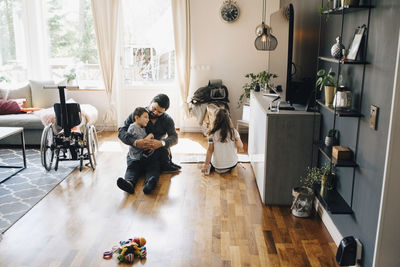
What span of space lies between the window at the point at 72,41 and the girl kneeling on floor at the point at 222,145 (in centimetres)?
295

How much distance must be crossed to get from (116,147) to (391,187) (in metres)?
4.16

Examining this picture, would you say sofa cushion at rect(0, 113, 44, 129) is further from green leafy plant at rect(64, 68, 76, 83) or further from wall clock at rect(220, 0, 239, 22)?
wall clock at rect(220, 0, 239, 22)

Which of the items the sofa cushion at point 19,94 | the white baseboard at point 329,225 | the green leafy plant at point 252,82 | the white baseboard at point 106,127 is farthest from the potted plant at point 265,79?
the sofa cushion at point 19,94

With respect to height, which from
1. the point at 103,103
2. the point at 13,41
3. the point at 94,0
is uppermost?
the point at 94,0

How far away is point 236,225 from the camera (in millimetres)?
3412

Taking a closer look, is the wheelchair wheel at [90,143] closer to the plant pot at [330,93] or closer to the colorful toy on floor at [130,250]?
the colorful toy on floor at [130,250]

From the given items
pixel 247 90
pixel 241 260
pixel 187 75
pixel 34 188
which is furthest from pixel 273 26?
pixel 34 188

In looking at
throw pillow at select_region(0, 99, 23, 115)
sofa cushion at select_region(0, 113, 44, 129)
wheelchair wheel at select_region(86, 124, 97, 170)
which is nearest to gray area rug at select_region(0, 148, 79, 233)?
wheelchair wheel at select_region(86, 124, 97, 170)

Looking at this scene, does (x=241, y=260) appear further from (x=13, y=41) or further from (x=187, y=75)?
(x=13, y=41)

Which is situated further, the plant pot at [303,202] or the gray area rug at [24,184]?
the gray area rug at [24,184]

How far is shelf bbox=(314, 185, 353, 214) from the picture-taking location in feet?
9.05

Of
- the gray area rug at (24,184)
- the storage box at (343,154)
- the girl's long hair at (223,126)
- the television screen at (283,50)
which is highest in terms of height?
the television screen at (283,50)

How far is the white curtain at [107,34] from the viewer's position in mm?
Result: 6223

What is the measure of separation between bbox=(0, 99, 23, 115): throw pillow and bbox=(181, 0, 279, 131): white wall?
2.64 meters
